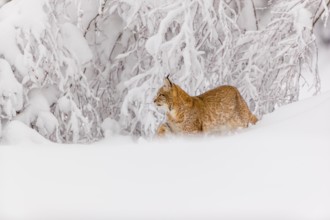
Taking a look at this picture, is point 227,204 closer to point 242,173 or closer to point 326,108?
point 242,173

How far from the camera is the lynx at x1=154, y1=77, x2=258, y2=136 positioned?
17.0 ft

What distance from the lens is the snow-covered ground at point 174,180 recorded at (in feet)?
9.66

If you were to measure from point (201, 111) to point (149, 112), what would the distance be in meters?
2.66

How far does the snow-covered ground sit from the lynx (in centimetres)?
118

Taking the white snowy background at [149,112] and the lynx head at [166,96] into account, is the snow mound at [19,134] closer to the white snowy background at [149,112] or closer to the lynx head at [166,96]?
the white snowy background at [149,112]

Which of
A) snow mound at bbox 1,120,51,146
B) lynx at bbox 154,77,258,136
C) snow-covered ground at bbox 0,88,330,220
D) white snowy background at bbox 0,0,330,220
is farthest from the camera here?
snow mound at bbox 1,120,51,146

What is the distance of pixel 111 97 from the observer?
28.5 ft

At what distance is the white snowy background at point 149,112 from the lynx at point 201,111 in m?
0.17

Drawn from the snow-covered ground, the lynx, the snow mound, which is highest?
the snow-covered ground

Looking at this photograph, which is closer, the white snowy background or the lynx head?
the white snowy background

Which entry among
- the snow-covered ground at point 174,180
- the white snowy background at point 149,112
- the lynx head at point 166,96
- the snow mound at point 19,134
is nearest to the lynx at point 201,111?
the lynx head at point 166,96

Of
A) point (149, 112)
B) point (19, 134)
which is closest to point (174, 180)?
point (19, 134)

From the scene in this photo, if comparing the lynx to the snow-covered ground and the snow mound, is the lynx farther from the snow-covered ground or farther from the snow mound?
the snow mound

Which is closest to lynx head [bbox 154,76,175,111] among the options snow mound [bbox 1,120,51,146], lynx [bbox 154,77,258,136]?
lynx [bbox 154,77,258,136]
